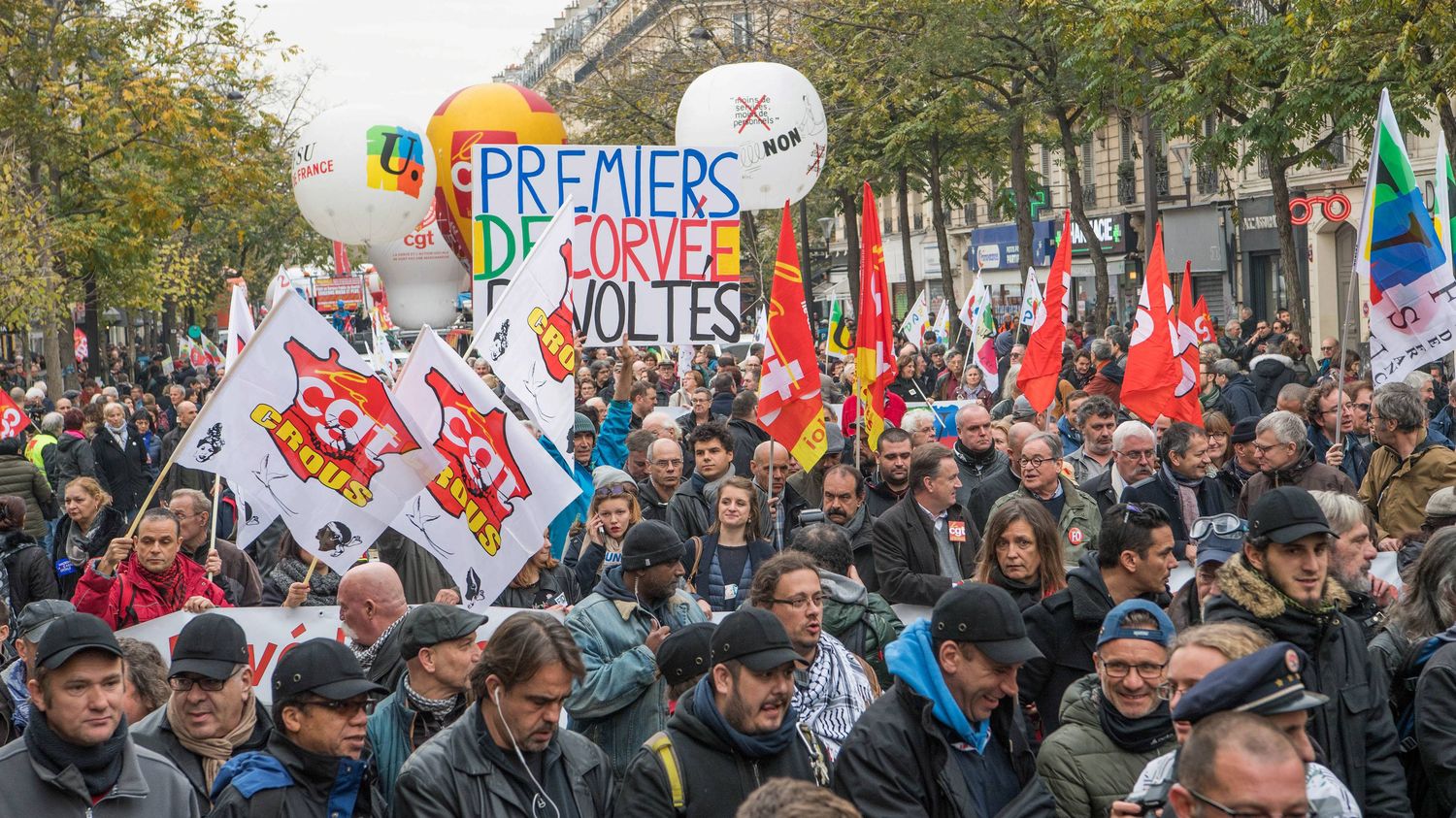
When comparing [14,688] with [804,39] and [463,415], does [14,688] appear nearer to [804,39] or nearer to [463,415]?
[463,415]

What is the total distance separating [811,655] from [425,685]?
3.91 ft

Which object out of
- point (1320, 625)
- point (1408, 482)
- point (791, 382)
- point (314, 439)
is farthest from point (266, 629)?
point (1408, 482)

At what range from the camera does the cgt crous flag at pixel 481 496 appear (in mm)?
7219

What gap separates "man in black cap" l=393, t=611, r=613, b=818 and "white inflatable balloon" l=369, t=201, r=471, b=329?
2887 cm

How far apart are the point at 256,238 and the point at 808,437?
48.1 metres

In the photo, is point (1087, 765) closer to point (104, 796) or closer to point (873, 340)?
point (104, 796)

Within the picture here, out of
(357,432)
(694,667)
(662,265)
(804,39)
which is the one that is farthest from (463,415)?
(804,39)

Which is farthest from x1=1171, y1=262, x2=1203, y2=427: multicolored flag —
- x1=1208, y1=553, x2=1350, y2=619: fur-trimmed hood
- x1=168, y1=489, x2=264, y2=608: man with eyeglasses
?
x1=1208, y1=553, x2=1350, y2=619: fur-trimmed hood

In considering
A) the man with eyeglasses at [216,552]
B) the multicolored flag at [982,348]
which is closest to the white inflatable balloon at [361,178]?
the multicolored flag at [982,348]

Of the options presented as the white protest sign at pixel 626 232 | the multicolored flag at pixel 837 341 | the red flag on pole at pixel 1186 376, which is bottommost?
the red flag on pole at pixel 1186 376

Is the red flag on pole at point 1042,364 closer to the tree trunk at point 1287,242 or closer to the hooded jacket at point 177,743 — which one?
the hooded jacket at point 177,743

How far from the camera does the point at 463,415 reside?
750cm

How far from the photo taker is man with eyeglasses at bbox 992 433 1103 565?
26.8 feet

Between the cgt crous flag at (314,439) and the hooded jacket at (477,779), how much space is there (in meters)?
2.75
